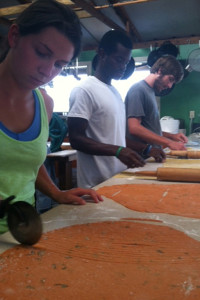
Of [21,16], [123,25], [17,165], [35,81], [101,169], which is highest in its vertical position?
[123,25]

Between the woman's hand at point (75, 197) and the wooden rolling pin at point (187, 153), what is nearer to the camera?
the woman's hand at point (75, 197)

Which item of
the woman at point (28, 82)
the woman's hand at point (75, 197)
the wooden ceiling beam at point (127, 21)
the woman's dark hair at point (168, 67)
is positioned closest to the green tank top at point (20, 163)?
the woman at point (28, 82)

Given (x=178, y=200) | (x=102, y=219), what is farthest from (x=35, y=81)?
(x=178, y=200)

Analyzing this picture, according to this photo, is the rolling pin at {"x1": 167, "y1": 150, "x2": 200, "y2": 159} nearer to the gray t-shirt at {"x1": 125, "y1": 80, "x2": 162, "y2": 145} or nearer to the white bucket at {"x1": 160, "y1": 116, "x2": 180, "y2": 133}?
A: the gray t-shirt at {"x1": 125, "y1": 80, "x2": 162, "y2": 145}

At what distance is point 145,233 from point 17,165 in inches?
18.3

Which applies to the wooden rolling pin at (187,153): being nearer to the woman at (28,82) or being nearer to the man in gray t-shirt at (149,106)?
the man in gray t-shirt at (149,106)

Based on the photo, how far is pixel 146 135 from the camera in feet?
6.78

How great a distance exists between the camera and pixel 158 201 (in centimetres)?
98

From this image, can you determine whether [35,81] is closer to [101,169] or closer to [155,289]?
[155,289]

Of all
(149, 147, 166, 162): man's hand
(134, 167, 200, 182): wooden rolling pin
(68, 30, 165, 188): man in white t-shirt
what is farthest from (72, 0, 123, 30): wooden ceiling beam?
(134, 167, 200, 182): wooden rolling pin

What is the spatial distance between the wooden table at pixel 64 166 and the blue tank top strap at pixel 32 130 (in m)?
2.07

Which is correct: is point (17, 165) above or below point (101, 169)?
above

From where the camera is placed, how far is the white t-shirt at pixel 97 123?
62.8 inches

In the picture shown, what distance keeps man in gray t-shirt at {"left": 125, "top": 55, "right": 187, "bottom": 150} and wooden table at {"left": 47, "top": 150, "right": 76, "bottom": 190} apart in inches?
41.6
